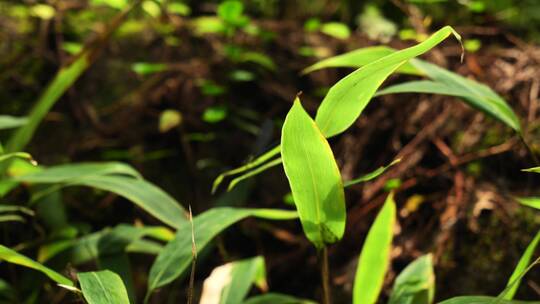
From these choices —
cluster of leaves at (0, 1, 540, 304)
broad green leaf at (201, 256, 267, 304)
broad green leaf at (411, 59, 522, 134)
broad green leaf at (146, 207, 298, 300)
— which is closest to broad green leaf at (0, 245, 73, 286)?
cluster of leaves at (0, 1, 540, 304)

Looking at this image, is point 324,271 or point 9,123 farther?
point 9,123

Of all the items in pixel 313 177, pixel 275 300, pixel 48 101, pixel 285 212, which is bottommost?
pixel 275 300

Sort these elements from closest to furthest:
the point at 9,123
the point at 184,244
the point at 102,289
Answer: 1. the point at 102,289
2. the point at 184,244
3. the point at 9,123

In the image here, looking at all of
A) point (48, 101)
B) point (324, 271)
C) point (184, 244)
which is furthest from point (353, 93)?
point (48, 101)

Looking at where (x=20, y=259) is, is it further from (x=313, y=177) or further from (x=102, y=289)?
(x=313, y=177)

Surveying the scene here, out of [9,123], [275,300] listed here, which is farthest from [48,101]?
[275,300]

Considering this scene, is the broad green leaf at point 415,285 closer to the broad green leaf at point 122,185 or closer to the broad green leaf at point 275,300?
the broad green leaf at point 275,300

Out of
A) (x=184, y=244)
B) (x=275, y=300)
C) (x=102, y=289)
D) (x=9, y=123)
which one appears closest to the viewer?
(x=102, y=289)

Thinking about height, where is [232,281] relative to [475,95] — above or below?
below
